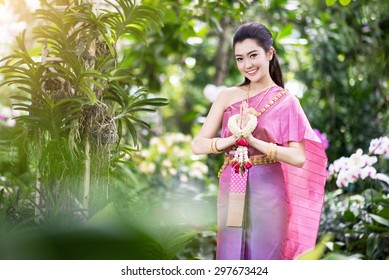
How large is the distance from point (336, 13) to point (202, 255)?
7.34 ft

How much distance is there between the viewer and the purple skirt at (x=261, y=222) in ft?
6.23

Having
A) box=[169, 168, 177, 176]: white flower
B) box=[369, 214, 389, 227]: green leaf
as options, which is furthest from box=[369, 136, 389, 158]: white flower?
box=[169, 168, 177, 176]: white flower

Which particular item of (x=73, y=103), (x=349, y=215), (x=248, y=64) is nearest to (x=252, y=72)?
(x=248, y=64)

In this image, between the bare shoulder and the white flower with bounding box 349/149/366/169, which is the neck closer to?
the bare shoulder

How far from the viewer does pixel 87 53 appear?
2209mm

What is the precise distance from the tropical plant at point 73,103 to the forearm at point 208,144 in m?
0.32

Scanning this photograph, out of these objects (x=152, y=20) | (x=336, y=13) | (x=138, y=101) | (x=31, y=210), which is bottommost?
(x=31, y=210)

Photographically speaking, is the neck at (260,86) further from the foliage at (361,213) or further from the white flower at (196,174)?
the white flower at (196,174)

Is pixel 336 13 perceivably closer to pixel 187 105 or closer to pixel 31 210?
pixel 31 210

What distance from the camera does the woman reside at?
188cm

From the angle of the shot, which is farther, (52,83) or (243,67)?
(52,83)

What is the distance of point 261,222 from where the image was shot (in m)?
1.90
